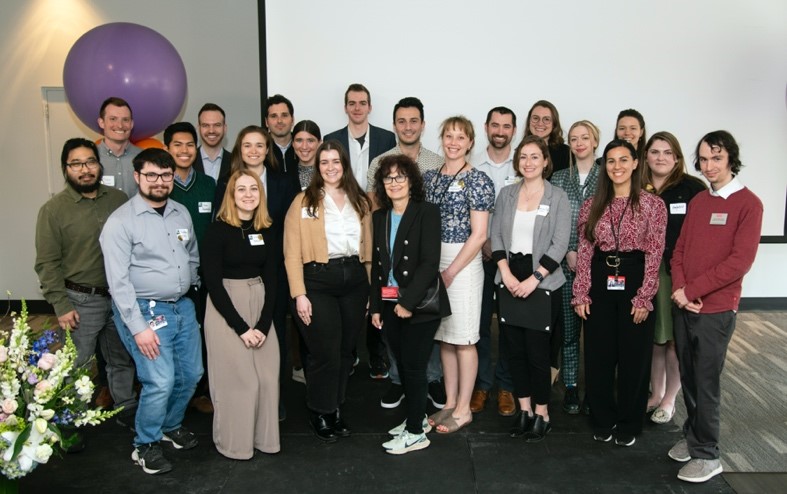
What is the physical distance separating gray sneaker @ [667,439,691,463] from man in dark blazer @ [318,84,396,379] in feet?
6.25

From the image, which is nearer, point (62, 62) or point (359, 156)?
point (359, 156)

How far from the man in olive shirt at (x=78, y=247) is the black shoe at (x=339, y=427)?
4.52 ft

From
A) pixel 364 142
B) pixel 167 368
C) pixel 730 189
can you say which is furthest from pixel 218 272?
pixel 730 189

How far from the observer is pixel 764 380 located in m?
4.30

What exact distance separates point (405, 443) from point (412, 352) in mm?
488

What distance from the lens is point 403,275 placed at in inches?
125

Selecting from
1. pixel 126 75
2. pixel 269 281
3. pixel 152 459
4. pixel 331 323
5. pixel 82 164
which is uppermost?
pixel 126 75

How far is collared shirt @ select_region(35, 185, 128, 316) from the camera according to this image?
3.32 meters

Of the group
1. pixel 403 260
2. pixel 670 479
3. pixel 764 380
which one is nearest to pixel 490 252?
pixel 403 260

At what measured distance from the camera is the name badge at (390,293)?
3219 millimetres

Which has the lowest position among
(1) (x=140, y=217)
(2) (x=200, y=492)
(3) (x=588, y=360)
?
(2) (x=200, y=492)

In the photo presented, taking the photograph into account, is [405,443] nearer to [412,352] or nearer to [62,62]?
[412,352]

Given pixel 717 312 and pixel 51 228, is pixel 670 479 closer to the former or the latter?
pixel 717 312

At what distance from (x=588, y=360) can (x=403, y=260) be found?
1127 millimetres
